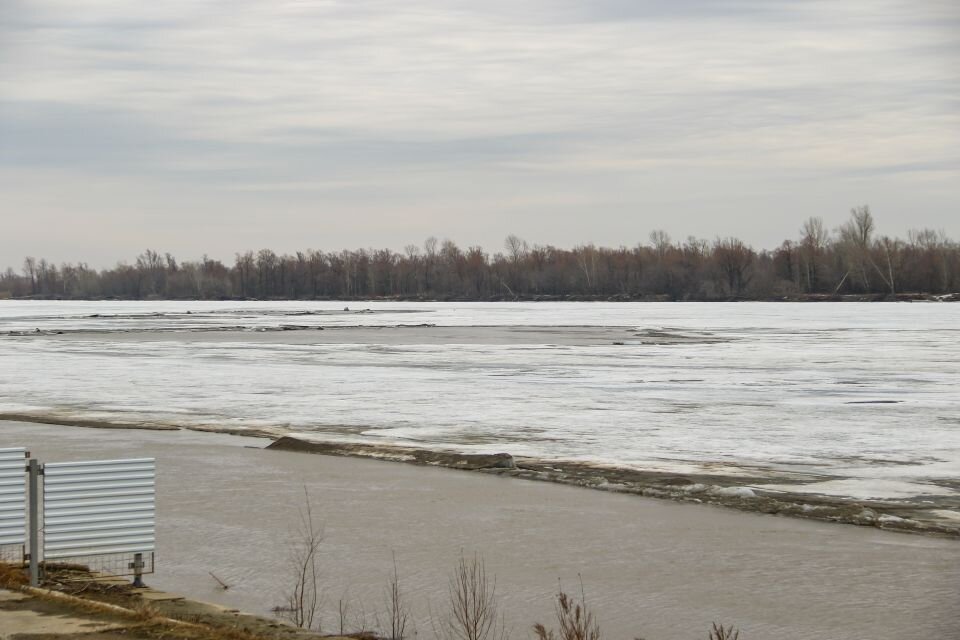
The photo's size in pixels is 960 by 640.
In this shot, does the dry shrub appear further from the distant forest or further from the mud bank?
the distant forest

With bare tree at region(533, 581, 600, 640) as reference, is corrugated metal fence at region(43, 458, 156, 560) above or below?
above

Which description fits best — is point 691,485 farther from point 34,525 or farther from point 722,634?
point 34,525

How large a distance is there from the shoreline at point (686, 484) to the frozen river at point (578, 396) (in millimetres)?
519

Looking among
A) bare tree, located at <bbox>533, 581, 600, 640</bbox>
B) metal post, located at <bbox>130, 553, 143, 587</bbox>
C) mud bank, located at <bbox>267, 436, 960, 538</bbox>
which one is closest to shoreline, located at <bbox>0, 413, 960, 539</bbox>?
mud bank, located at <bbox>267, 436, 960, 538</bbox>

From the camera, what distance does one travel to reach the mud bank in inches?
430

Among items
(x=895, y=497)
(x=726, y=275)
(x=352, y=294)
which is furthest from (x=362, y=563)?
(x=352, y=294)

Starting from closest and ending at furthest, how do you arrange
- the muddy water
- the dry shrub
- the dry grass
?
the dry shrub < the dry grass < the muddy water

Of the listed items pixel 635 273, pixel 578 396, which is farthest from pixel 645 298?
pixel 578 396

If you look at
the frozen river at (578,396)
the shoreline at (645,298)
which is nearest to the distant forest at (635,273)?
the shoreline at (645,298)

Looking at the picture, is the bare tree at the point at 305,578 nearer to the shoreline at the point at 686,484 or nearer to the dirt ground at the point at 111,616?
the dirt ground at the point at 111,616

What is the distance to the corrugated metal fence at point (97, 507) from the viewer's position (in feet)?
25.6

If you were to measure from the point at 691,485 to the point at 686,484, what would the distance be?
0.08 m

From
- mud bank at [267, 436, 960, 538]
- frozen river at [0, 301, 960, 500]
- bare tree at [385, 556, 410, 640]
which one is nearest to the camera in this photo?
bare tree at [385, 556, 410, 640]

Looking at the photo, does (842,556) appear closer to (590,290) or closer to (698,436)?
(698,436)
